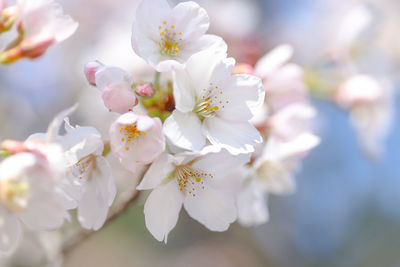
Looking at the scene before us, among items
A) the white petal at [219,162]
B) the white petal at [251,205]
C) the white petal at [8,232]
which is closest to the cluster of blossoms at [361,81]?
the white petal at [251,205]

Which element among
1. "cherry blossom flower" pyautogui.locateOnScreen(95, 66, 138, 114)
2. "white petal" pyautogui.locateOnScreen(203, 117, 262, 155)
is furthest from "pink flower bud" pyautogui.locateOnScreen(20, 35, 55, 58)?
"white petal" pyautogui.locateOnScreen(203, 117, 262, 155)

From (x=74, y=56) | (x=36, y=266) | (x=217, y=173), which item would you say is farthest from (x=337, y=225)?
(x=217, y=173)

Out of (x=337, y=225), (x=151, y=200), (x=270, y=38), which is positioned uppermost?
(x=151, y=200)

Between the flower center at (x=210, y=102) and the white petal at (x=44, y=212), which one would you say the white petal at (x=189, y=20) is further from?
the white petal at (x=44, y=212)

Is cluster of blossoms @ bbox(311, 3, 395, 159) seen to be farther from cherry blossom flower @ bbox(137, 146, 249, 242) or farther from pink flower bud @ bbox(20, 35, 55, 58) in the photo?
pink flower bud @ bbox(20, 35, 55, 58)

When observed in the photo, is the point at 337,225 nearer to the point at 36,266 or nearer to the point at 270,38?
the point at 270,38

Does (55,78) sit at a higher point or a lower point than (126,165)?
lower
